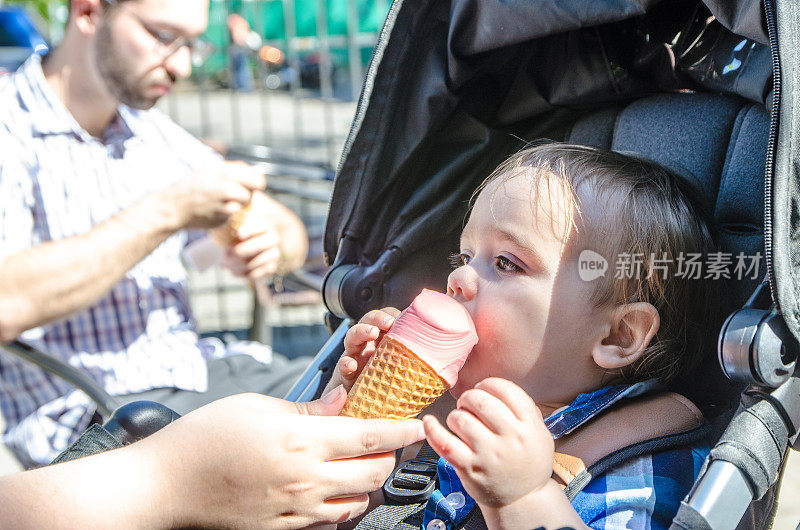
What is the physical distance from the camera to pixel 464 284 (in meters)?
1.26

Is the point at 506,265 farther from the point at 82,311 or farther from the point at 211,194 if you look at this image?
the point at 82,311

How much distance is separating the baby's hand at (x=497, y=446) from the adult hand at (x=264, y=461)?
0.22 ft

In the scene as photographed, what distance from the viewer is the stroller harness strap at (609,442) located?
118 centimetres

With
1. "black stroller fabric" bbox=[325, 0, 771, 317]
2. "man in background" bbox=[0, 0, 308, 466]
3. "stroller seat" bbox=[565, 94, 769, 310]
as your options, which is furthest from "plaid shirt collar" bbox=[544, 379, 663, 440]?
"man in background" bbox=[0, 0, 308, 466]

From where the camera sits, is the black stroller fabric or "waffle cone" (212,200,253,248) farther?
"waffle cone" (212,200,253,248)

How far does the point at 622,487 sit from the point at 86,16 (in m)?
2.30

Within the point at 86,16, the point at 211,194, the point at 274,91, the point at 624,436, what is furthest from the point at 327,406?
the point at 274,91

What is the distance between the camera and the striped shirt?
2152mm

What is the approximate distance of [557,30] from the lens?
1.45m

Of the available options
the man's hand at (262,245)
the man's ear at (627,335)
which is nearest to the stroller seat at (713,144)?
the man's ear at (627,335)

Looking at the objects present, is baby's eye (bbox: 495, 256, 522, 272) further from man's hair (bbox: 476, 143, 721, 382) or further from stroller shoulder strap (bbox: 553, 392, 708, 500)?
stroller shoulder strap (bbox: 553, 392, 708, 500)

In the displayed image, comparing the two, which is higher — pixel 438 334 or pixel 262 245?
pixel 438 334

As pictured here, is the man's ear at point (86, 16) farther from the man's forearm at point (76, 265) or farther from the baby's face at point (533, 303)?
the baby's face at point (533, 303)

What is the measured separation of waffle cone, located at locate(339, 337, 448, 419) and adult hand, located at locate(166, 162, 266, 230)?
1.11m
